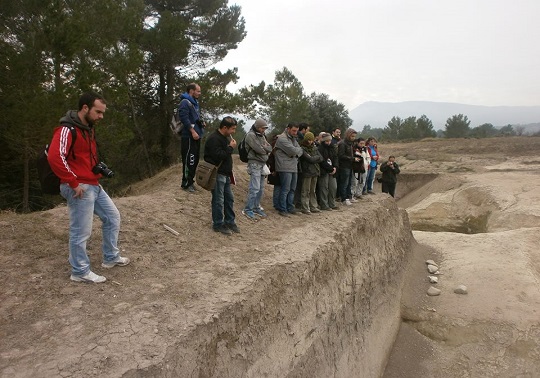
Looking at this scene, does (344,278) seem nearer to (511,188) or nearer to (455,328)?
(455,328)

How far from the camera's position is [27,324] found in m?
3.42

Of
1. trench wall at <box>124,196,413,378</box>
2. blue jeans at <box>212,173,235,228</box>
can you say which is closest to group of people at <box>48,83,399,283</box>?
blue jeans at <box>212,173,235,228</box>

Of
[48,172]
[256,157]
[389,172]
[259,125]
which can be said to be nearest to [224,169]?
[256,157]

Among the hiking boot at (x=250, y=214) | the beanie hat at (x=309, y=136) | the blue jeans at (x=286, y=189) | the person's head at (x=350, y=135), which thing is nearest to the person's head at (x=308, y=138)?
the beanie hat at (x=309, y=136)

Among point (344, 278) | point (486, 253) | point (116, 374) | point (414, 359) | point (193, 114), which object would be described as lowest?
point (414, 359)

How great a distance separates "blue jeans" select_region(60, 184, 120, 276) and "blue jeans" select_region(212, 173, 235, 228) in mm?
1958

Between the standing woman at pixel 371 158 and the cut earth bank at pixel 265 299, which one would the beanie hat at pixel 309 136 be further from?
the standing woman at pixel 371 158

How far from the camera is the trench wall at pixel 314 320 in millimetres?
3855

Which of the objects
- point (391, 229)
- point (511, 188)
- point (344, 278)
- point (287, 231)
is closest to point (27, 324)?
point (287, 231)

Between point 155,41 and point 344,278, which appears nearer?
point 344,278

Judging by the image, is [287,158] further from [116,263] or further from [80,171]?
[80,171]

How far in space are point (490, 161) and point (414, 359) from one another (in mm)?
23269

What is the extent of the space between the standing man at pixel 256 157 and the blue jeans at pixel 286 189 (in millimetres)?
564

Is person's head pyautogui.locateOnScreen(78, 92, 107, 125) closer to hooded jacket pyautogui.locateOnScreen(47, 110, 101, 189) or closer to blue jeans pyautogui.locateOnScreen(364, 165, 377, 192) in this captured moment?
hooded jacket pyautogui.locateOnScreen(47, 110, 101, 189)
